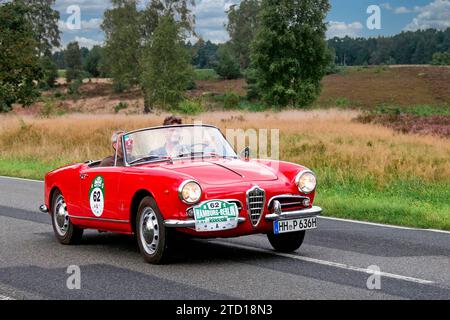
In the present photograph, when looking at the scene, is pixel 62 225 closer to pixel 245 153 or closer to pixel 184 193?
pixel 245 153

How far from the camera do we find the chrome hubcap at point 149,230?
320 inches

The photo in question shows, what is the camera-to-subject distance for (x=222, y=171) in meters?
8.35

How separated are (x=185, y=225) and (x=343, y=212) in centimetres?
606

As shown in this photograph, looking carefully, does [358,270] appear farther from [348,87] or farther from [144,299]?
[348,87]

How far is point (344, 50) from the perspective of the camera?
642ft

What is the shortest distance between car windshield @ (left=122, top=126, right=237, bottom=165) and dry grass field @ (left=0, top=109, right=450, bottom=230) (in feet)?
13.3

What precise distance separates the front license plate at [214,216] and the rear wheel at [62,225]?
2.65m

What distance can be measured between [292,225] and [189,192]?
119 cm

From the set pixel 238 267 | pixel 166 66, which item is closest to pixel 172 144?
pixel 238 267

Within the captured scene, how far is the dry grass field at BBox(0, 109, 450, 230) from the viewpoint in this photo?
1364 centimetres

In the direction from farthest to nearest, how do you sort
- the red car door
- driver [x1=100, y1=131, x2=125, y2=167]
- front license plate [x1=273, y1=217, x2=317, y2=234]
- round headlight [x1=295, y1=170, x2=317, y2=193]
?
1. driver [x1=100, y1=131, x2=125, y2=167]
2. the red car door
3. round headlight [x1=295, y1=170, x2=317, y2=193]
4. front license plate [x1=273, y1=217, x2=317, y2=234]

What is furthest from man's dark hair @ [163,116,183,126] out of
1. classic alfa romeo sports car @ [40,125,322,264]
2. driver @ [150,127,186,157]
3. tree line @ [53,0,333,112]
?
tree line @ [53,0,333,112]

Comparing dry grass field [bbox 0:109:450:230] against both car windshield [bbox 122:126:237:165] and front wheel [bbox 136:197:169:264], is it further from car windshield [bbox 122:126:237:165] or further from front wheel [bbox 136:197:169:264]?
front wheel [bbox 136:197:169:264]

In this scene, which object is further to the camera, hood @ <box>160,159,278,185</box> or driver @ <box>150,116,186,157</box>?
driver @ <box>150,116,186,157</box>
